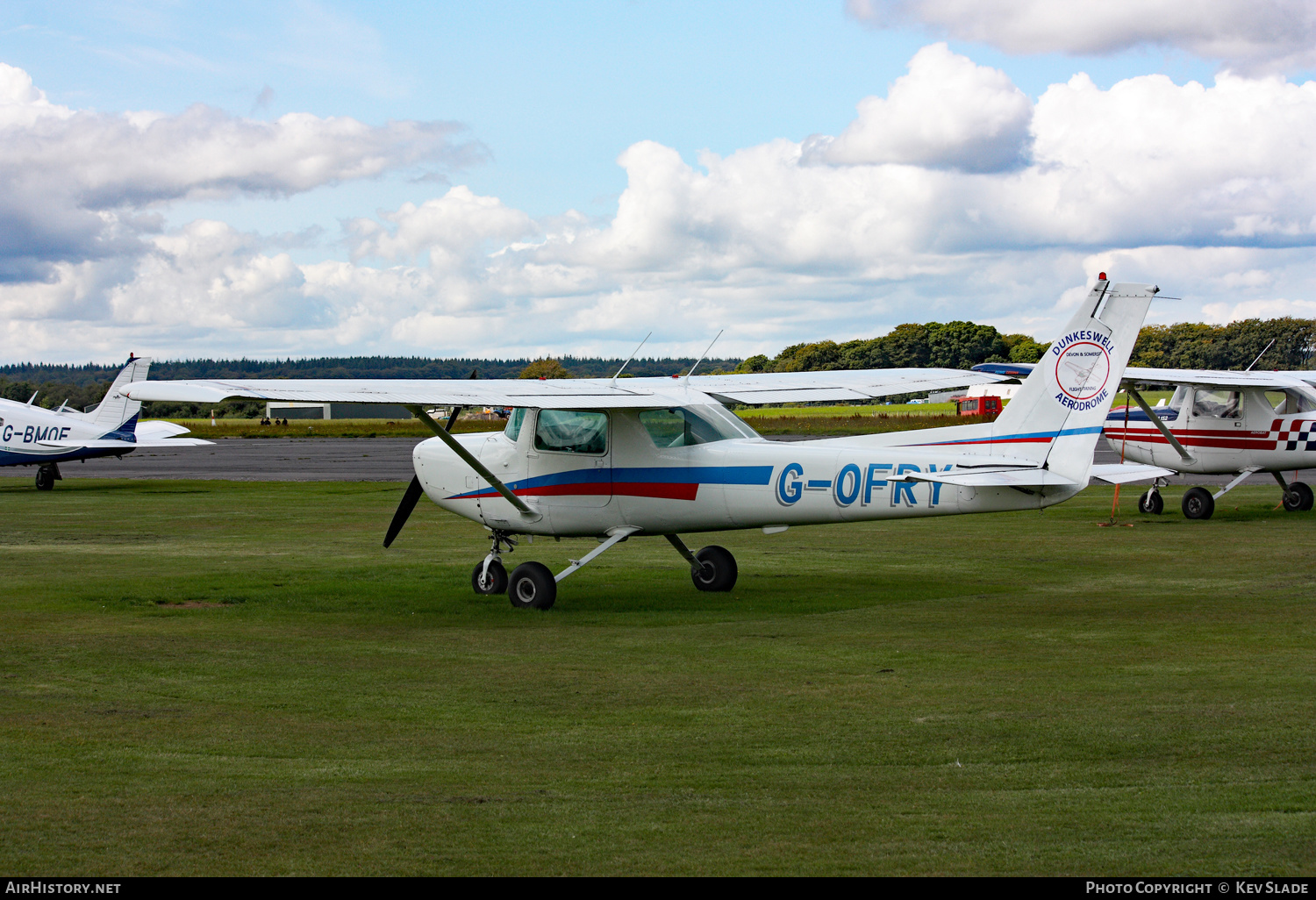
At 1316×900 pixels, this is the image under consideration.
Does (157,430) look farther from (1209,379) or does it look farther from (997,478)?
(997,478)

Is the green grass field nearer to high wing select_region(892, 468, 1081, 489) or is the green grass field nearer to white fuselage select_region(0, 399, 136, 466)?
high wing select_region(892, 468, 1081, 489)

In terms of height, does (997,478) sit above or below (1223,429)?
below

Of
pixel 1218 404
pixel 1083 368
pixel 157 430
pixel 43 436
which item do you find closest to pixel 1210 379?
pixel 1218 404

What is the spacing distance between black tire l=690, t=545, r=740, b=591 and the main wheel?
13434mm

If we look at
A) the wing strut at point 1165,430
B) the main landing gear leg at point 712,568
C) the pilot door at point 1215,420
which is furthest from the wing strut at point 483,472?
the pilot door at point 1215,420

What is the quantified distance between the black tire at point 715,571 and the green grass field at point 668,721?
0.67 feet

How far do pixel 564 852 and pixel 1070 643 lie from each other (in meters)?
6.05

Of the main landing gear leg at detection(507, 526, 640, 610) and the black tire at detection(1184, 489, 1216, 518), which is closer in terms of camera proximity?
the main landing gear leg at detection(507, 526, 640, 610)

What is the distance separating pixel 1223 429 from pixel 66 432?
27875 mm

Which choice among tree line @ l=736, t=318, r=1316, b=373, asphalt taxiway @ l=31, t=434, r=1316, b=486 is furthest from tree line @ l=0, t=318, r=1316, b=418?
asphalt taxiway @ l=31, t=434, r=1316, b=486

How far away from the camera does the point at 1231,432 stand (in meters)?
21.8

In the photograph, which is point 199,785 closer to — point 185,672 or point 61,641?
point 185,672

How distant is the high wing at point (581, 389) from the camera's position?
1104cm

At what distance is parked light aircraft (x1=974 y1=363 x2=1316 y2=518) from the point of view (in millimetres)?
21078
